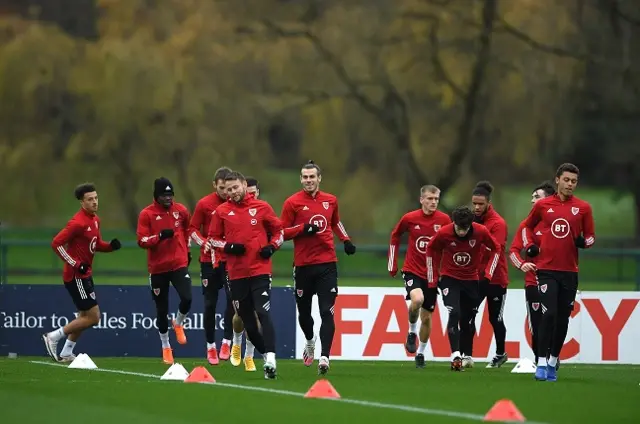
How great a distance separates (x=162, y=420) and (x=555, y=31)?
2893 centimetres

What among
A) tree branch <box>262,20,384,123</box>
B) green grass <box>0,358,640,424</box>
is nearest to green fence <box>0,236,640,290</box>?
tree branch <box>262,20,384,123</box>

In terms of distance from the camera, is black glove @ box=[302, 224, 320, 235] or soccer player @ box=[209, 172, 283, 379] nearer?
soccer player @ box=[209, 172, 283, 379]

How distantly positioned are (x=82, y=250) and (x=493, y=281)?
554cm

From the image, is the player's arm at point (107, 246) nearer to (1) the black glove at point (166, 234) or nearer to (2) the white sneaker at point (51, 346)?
(1) the black glove at point (166, 234)

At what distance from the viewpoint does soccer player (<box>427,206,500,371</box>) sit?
1867cm

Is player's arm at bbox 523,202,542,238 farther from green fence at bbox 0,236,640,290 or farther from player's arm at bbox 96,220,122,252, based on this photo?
green fence at bbox 0,236,640,290

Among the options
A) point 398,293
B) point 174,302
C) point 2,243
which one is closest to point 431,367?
point 398,293

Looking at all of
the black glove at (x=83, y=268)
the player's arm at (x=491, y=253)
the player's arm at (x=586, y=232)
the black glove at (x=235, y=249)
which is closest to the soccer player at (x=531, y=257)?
the player's arm at (x=491, y=253)

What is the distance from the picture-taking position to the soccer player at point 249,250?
54.8 feet

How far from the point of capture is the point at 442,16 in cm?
4047

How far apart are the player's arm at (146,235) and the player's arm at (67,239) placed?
801 millimetres

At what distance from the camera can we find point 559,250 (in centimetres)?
1678

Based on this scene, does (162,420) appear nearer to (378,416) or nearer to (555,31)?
(378,416)

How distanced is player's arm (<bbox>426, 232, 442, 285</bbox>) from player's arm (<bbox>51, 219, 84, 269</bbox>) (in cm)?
461
